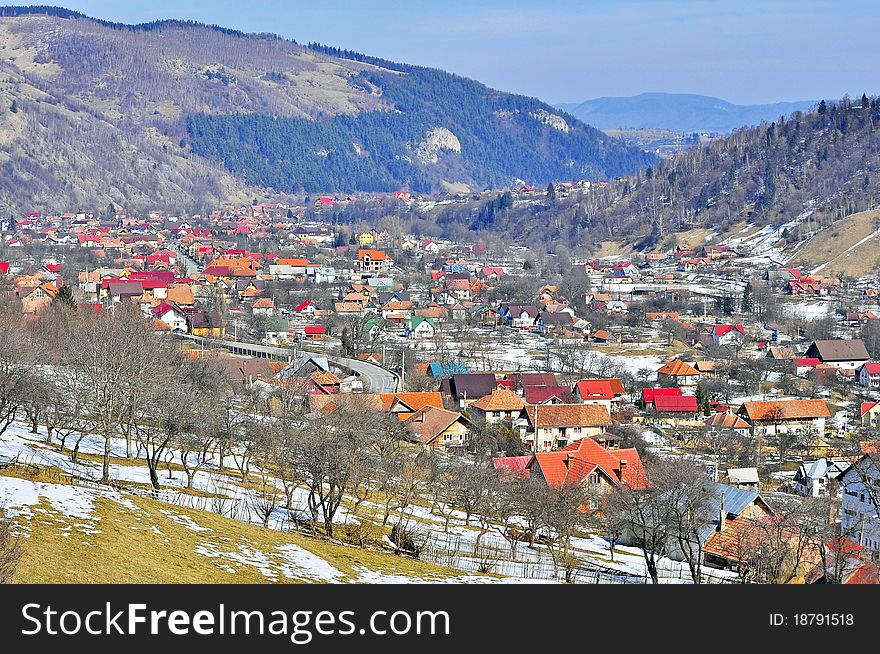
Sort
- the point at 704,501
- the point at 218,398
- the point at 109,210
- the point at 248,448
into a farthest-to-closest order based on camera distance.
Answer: the point at 109,210 < the point at 218,398 < the point at 248,448 < the point at 704,501

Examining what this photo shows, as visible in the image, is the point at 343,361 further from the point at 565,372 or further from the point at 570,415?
the point at 570,415

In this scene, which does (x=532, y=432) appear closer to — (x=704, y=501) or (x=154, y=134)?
(x=704, y=501)

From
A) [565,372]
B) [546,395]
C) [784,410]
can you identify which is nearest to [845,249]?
[565,372]

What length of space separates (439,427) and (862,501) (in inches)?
431

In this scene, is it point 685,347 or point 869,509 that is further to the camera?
point 685,347

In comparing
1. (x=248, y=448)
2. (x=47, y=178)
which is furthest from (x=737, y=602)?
(x=47, y=178)

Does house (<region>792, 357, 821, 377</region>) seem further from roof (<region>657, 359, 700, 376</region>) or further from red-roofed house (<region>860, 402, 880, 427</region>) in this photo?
red-roofed house (<region>860, 402, 880, 427</region>)

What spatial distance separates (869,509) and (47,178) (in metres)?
133

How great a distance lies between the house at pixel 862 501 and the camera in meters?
18.9

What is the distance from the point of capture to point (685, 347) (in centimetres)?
4991

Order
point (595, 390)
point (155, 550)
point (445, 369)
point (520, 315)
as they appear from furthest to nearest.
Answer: point (520, 315) < point (445, 369) < point (595, 390) < point (155, 550)

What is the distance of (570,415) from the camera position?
30.4 meters

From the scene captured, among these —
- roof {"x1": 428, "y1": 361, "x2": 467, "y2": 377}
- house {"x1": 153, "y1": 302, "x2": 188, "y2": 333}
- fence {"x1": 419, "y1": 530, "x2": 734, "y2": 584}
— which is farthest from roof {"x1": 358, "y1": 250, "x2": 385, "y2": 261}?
fence {"x1": 419, "y1": 530, "x2": 734, "y2": 584}

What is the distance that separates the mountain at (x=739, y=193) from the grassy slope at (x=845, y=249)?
310 cm
